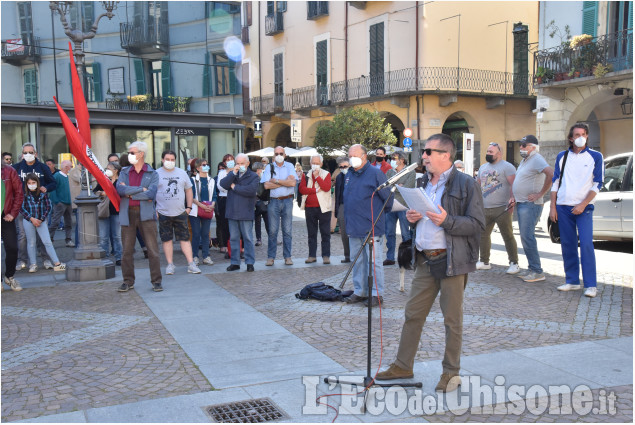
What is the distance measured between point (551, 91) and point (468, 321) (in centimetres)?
1579

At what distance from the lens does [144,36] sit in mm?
20125

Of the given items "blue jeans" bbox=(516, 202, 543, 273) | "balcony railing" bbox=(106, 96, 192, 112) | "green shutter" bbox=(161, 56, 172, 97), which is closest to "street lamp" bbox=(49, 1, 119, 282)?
"blue jeans" bbox=(516, 202, 543, 273)

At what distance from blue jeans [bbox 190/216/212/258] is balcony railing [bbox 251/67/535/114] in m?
16.1

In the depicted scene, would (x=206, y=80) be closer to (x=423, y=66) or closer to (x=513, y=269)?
(x=423, y=66)

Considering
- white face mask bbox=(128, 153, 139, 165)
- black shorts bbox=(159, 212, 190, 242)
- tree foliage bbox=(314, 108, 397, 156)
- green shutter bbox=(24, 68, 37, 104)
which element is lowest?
black shorts bbox=(159, 212, 190, 242)

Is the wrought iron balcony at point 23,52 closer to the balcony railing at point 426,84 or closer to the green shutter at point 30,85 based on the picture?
the green shutter at point 30,85

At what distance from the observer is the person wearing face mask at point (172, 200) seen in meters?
8.64

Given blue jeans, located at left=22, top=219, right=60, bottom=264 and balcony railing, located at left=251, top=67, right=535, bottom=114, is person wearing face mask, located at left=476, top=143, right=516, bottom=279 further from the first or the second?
balcony railing, located at left=251, top=67, right=535, bottom=114

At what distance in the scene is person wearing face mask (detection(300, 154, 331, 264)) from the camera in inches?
384

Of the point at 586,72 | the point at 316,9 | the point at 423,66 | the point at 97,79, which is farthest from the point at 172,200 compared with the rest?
the point at 316,9

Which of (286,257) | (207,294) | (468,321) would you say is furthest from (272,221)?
(468,321)

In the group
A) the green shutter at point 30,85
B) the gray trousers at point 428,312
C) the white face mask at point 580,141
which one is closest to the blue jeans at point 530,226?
the white face mask at point 580,141

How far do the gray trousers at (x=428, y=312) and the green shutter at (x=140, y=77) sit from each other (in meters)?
17.8

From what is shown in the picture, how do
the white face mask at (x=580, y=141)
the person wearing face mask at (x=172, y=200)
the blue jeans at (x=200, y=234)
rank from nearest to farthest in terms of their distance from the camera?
the white face mask at (x=580, y=141), the person wearing face mask at (x=172, y=200), the blue jeans at (x=200, y=234)
